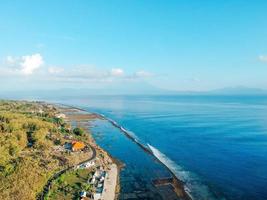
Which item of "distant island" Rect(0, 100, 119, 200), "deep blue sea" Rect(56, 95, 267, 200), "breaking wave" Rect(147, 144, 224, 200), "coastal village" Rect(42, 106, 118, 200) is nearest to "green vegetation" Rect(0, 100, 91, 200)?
"distant island" Rect(0, 100, 119, 200)

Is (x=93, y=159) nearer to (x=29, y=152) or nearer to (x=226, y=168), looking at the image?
(x=29, y=152)

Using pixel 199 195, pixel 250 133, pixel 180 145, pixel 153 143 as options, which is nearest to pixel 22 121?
pixel 153 143

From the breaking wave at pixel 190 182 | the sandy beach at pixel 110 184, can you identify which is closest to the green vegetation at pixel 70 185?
the sandy beach at pixel 110 184

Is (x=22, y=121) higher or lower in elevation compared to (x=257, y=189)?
higher

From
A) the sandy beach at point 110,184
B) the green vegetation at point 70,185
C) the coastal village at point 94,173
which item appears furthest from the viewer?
the coastal village at point 94,173

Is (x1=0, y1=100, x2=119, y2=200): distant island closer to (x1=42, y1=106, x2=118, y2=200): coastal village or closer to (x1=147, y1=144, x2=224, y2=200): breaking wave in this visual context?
(x1=42, y1=106, x2=118, y2=200): coastal village

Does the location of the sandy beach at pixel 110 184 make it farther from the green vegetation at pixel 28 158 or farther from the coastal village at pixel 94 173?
the green vegetation at pixel 28 158

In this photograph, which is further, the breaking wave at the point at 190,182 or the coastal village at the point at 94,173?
the breaking wave at the point at 190,182

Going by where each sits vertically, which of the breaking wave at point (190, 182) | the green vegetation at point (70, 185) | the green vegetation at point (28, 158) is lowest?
the breaking wave at point (190, 182)
